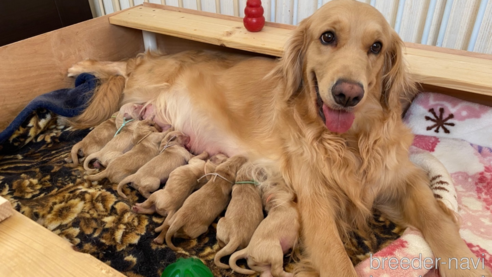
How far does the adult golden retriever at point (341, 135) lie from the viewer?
126 cm

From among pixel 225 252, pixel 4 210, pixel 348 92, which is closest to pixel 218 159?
pixel 225 252

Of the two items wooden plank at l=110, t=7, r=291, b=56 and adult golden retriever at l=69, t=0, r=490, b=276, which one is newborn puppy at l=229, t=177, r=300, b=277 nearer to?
adult golden retriever at l=69, t=0, r=490, b=276

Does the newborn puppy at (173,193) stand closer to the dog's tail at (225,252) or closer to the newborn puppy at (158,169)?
the newborn puppy at (158,169)

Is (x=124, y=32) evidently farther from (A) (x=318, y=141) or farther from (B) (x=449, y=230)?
(B) (x=449, y=230)

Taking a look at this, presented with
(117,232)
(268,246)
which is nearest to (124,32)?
(117,232)

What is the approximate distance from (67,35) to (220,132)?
44.0 inches

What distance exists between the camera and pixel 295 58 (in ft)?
4.83

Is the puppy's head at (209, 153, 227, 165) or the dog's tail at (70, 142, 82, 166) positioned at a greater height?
the dog's tail at (70, 142, 82, 166)

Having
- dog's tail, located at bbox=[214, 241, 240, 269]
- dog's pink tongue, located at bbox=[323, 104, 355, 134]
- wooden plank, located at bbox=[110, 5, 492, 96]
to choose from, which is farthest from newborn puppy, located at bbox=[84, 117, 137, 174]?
dog's pink tongue, located at bbox=[323, 104, 355, 134]

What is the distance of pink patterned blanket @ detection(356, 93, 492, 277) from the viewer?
1249 mm

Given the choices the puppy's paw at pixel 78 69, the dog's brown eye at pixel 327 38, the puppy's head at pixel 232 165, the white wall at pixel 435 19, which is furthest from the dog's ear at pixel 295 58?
the puppy's paw at pixel 78 69

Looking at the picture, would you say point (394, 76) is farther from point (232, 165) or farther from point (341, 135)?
point (232, 165)

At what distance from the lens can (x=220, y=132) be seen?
1960 millimetres

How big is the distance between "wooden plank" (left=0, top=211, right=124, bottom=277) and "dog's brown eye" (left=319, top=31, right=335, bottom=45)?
101 centimetres
